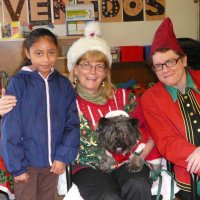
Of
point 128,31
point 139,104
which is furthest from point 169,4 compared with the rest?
point 139,104

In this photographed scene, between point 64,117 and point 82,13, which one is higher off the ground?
point 82,13

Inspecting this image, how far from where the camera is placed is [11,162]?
1.54m

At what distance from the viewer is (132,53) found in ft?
12.9

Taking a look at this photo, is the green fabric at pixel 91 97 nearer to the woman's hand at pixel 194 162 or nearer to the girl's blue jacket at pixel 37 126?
the girl's blue jacket at pixel 37 126

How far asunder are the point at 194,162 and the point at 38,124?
0.79m

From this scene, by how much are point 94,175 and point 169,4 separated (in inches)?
129

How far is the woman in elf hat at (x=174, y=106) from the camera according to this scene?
166 centimetres

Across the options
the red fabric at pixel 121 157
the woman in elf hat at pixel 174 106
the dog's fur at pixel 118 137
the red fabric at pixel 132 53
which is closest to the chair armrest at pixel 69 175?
the dog's fur at pixel 118 137

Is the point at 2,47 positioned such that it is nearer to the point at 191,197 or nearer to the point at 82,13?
the point at 82,13

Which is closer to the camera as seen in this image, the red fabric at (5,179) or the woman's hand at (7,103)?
the woman's hand at (7,103)

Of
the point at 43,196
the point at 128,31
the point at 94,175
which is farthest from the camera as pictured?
the point at 128,31

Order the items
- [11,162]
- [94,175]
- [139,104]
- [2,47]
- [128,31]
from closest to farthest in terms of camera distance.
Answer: [11,162] → [94,175] → [139,104] → [2,47] → [128,31]

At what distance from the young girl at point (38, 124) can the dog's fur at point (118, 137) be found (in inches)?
5.7

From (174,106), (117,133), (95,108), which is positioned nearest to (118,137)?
(117,133)
